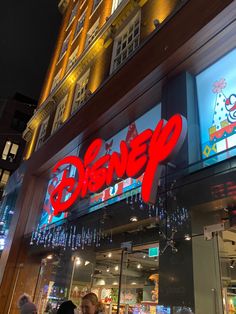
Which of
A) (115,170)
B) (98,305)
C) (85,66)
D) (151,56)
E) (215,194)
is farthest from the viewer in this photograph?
(85,66)

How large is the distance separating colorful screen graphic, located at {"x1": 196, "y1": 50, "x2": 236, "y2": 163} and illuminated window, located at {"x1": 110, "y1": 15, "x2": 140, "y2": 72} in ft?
11.6

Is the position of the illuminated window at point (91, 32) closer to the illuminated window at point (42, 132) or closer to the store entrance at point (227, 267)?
the illuminated window at point (42, 132)

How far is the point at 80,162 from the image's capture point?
7.21 m

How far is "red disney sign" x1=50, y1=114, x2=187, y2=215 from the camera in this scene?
4781 mm

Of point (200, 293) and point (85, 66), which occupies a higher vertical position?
point (85, 66)

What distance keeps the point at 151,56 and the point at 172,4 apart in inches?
81.5

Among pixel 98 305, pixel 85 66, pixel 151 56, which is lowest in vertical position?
pixel 98 305

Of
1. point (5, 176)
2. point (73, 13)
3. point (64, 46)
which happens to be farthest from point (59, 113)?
point (5, 176)

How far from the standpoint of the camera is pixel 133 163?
5.37 m

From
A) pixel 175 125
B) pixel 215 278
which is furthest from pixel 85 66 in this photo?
pixel 215 278

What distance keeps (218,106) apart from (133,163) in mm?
1825

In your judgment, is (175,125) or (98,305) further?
(175,125)

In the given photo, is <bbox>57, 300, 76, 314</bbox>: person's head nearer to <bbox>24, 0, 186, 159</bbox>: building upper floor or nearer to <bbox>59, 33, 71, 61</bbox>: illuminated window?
<bbox>24, 0, 186, 159</bbox>: building upper floor

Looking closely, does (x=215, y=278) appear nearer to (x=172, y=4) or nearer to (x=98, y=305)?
(x=98, y=305)
